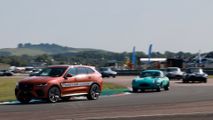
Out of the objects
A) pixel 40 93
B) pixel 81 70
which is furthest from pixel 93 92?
pixel 40 93

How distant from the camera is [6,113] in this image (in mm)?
19875

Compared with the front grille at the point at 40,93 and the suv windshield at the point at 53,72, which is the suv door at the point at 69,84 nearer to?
the suv windshield at the point at 53,72

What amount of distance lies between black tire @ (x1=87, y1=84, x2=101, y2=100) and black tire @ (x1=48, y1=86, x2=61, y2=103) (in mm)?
1896

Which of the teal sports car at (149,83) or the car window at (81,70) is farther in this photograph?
the teal sports car at (149,83)

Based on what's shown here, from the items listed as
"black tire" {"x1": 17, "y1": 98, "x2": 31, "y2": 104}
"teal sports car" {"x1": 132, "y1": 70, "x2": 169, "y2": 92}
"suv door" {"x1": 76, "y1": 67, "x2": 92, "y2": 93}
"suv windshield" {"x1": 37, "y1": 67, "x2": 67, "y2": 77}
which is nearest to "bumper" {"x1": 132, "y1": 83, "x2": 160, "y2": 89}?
"teal sports car" {"x1": 132, "y1": 70, "x2": 169, "y2": 92}

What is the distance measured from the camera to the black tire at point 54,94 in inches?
1001

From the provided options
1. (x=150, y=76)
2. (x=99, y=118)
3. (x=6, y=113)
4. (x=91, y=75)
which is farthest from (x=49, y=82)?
(x=150, y=76)

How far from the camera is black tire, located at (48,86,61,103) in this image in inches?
1001

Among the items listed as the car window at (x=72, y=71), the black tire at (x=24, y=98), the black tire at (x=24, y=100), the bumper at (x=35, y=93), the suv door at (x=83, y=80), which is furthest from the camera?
the suv door at (x=83, y=80)

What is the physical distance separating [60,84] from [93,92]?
7.00ft

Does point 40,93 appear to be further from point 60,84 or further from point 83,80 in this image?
point 83,80

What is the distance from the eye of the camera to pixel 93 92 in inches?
1086

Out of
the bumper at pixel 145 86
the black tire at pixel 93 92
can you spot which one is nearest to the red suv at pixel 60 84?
the black tire at pixel 93 92

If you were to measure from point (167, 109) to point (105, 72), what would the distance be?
55959mm
